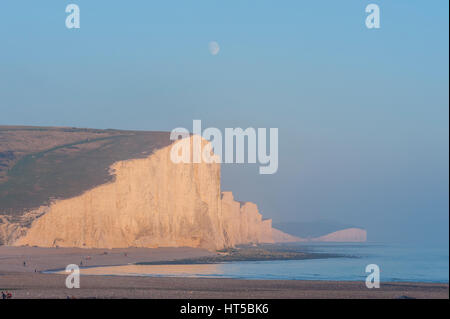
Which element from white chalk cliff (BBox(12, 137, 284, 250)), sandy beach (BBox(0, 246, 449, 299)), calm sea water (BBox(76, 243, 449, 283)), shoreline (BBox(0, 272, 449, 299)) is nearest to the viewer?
shoreline (BBox(0, 272, 449, 299))

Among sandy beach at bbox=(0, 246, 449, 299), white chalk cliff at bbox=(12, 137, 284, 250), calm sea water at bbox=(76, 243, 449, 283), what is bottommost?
calm sea water at bbox=(76, 243, 449, 283)

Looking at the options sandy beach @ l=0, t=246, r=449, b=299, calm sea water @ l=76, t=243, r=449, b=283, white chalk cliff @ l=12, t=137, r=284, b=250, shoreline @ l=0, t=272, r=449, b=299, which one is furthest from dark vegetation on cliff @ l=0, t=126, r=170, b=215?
shoreline @ l=0, t=272, r=449, b=299

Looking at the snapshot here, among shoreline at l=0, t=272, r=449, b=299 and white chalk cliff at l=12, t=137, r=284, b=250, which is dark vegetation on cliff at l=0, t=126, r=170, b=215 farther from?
shoreline at l=0, t=272, r=449, b=299

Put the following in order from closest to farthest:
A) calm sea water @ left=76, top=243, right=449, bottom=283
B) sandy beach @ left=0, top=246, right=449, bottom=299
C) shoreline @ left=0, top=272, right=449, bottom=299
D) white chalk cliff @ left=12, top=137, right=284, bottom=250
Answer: shoreline @ left=0, top=272, right=449, bottom=299 < sandy beach @ left=0, top=246, right=449, bottom=299 < calm sea water @ left=76, top=243, right=449, bottom=283 < white chalk cliff @ left=12, top=137, right=284, bottom=250

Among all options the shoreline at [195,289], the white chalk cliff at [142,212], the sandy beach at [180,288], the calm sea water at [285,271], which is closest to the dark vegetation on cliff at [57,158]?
the white chalk cliff at [142,212]

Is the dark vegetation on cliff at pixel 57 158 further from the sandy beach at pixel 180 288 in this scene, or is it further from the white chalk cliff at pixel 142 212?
the sandy beach at pixel 180 288

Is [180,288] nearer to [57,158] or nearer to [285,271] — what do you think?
[285,271]
